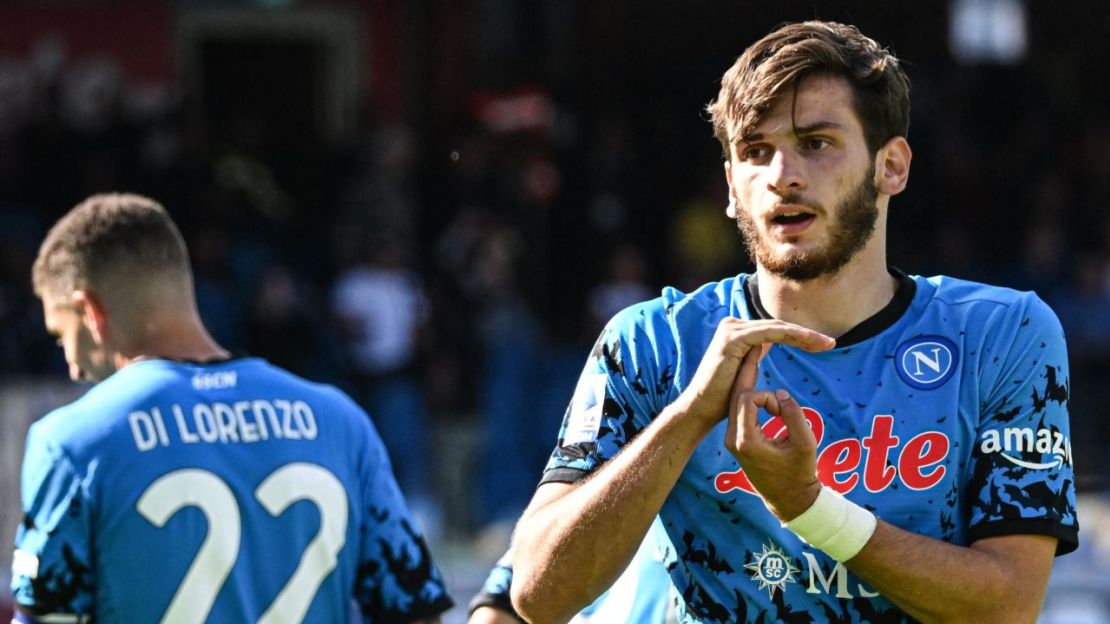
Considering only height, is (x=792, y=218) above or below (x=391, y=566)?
above

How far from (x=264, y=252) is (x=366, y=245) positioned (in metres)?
0.73

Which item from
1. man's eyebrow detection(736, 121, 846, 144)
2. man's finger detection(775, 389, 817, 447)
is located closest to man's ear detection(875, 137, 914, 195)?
man's eyebrow detection(736, 121, 846, 144)

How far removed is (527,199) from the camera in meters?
12.3

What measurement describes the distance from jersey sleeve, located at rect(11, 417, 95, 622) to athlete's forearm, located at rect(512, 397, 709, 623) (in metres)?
1.38

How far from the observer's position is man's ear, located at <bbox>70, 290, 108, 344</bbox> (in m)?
4.35

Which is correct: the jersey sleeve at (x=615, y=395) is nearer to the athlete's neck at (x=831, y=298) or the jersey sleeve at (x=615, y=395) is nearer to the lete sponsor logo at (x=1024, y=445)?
the athlete's neck at (x=831, y=298)

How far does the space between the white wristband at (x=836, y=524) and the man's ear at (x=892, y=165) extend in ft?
2.17

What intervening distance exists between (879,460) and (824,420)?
4.9 inches

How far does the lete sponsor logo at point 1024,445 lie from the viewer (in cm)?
298

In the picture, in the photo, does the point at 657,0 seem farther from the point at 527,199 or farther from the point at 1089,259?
the point at 1089,259

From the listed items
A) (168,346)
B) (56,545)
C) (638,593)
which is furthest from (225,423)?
(638,593)

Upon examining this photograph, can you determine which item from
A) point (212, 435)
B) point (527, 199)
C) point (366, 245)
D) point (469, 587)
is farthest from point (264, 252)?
point (212, 435)

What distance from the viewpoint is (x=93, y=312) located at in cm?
436

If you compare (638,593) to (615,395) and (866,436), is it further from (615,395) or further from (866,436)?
(866,436)
